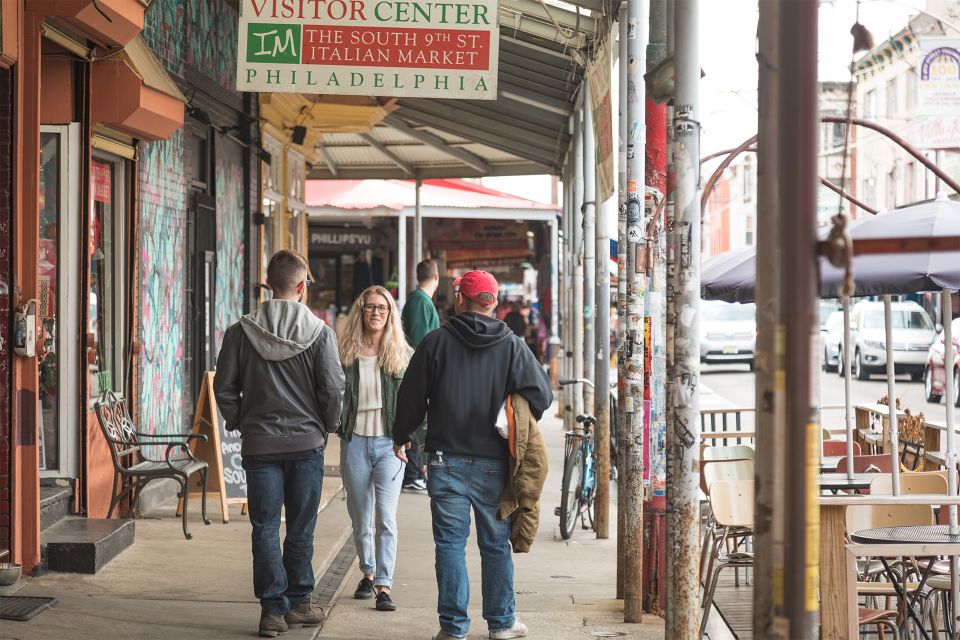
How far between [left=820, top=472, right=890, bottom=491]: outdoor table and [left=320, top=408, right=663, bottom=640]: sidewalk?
4.95 ft

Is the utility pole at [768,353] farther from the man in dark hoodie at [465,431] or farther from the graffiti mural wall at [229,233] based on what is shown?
the graffiti mural wall at [229,233]

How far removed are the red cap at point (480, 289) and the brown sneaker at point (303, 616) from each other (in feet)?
6.09

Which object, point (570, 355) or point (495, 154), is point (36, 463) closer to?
point (570, 355)

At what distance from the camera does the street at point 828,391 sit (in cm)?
2155

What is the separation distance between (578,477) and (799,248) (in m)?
7.49

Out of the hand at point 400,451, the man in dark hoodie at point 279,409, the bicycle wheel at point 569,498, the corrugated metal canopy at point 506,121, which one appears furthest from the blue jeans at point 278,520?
the corrugated metal canopy at point 506,121

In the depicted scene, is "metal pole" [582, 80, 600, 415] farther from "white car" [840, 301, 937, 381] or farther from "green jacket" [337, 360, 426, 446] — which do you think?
"white car" [840, 301, 937, 381]

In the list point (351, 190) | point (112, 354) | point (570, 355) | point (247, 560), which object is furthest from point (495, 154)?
point (247, 560)

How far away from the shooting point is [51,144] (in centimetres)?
802

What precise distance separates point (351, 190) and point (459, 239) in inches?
210

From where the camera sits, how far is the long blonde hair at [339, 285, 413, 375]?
707 centimetres

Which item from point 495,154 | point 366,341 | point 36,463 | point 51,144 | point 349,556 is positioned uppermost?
point 495,154

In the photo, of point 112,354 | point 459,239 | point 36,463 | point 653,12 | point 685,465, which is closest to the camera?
point 685,465

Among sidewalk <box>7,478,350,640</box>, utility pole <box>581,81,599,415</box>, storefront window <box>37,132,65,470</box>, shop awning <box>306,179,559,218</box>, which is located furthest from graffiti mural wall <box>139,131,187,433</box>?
shop awning <box>306,179,559,218</box>
